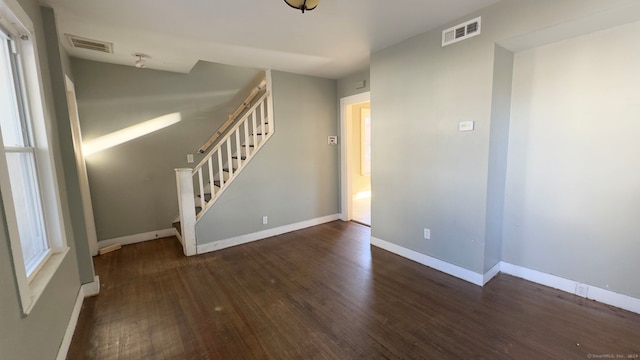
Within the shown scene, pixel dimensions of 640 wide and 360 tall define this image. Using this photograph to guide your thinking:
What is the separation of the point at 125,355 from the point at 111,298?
0.97 meters

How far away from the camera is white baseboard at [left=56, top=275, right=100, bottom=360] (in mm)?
1874

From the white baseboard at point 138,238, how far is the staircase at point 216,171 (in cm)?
37

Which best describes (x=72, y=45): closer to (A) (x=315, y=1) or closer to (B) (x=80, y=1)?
(B) (x=80, y=1)

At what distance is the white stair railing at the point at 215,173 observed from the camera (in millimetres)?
3480

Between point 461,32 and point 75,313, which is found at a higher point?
point 461,32

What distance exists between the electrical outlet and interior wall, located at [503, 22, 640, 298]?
52mm

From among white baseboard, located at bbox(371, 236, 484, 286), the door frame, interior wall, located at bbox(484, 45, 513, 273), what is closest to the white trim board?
white baseboard, located at bbox(371, 236, 484, 286)

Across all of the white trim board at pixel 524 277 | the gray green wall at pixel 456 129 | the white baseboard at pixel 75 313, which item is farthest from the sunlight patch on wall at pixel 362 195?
the white baseboard at pixel 75 313

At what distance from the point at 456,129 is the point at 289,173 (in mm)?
2600

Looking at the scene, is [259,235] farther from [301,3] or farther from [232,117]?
[301,3]

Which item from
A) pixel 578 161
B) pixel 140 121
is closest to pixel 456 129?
pixel 578 161

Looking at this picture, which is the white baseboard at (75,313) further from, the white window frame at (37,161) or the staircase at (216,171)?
the staircase at (216,171)

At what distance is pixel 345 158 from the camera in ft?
16.1

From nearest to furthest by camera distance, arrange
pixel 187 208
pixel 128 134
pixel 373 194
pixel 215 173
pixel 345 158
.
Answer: pixel 187 208, pixel 373 194, pixel 128 134, pixel 215 173, pixel 345 158
